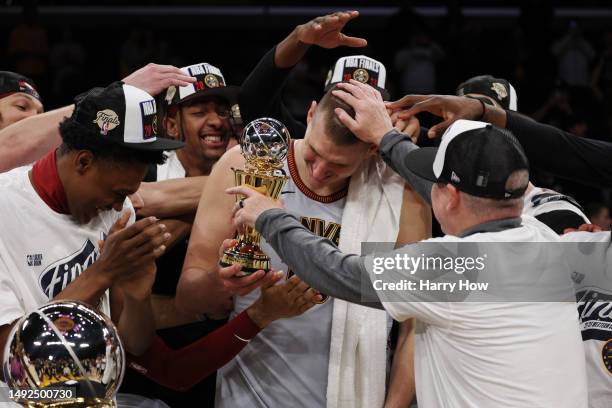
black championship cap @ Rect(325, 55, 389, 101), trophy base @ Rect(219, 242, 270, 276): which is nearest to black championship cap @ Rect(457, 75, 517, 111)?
black championship cap @ Rect(325, 55, 389, 101)

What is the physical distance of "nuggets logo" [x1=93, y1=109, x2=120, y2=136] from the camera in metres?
2.58

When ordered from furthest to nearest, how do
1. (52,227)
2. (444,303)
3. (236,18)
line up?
(236,18)
(52,227)
(444,303)

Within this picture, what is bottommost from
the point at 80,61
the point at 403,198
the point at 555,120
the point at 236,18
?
the point at 403,198

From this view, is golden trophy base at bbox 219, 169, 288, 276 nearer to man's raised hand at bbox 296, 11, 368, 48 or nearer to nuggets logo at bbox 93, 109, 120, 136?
nuggets logo at bbox 93, 109, 120, 136

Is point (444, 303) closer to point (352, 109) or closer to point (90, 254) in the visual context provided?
point (352, 109)

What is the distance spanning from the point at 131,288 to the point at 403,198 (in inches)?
39.4

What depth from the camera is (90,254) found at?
8.93 ft

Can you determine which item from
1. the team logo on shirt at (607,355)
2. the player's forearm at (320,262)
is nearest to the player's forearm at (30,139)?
the player's forearm at (320,262)

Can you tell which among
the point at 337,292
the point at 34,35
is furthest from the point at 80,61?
the point at 337,292

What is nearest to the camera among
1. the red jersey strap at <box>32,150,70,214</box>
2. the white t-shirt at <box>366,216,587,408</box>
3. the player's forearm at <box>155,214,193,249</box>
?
the white t-shirt at <box>366,216,587,408</box>

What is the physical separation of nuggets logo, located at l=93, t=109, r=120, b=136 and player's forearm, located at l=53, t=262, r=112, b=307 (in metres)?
0.42

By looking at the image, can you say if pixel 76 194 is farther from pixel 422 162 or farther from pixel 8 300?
pixel 422 162

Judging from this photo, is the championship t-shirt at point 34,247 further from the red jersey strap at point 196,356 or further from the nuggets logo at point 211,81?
the nuggets logo at point 211,81

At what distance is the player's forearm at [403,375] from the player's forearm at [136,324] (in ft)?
2.73
